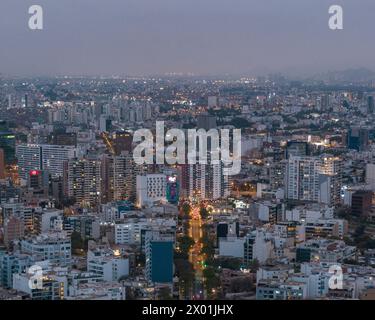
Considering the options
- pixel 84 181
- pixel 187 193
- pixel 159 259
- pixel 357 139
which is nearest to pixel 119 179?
pixel 84 181

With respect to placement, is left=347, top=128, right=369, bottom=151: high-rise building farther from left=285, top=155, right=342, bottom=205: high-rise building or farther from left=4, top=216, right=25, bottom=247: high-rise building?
left=4, top=216, right=25, bottom=247: high-rise building

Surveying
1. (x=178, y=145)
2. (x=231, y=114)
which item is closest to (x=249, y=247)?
(x=178, y=145)

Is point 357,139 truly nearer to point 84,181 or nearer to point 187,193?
point 187,193

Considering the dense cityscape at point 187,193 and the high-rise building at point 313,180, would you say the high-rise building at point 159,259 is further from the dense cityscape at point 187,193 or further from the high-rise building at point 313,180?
the high-rise building at point 313,180

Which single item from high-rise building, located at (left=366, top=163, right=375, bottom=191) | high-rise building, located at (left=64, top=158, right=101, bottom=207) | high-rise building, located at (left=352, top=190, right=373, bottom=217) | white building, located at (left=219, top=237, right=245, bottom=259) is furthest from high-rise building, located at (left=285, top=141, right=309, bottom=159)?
white building, located at (left=219, top=237, right=245, bottom=259)

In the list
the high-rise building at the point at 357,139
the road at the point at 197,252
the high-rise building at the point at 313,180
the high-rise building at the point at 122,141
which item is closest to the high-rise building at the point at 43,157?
the high-rise building at the point at 122,141

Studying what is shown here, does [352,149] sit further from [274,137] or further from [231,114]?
[231,114]
